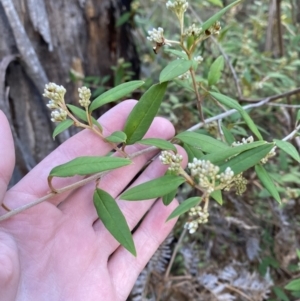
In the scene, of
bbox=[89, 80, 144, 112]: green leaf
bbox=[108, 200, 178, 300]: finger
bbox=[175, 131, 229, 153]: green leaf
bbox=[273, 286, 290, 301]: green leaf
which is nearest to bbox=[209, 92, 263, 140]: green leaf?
bbox=[175, 131, 229, 153]: green leaf

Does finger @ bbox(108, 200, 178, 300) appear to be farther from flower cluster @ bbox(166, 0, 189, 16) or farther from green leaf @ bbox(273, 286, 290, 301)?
flower cluster @ bbox(166, 0, 189, 16)

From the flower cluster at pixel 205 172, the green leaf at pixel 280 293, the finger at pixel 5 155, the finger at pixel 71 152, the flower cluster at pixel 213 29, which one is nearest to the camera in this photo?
the flower cluster at pixel 205 172

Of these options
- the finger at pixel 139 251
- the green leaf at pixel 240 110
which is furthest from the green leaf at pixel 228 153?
the finger at pixel 139 251

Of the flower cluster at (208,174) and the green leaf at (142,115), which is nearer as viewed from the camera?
the flower cluster at (208,174)

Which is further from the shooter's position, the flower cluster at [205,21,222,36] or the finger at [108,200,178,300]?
the finger at [108,200,178,300]

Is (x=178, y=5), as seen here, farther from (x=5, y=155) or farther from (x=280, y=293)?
(x=280, y=293)

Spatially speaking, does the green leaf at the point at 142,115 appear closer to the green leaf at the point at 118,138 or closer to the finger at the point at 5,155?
the green leaf at the point at 118,138

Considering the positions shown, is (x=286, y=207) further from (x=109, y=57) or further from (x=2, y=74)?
(x=2, y=74)
